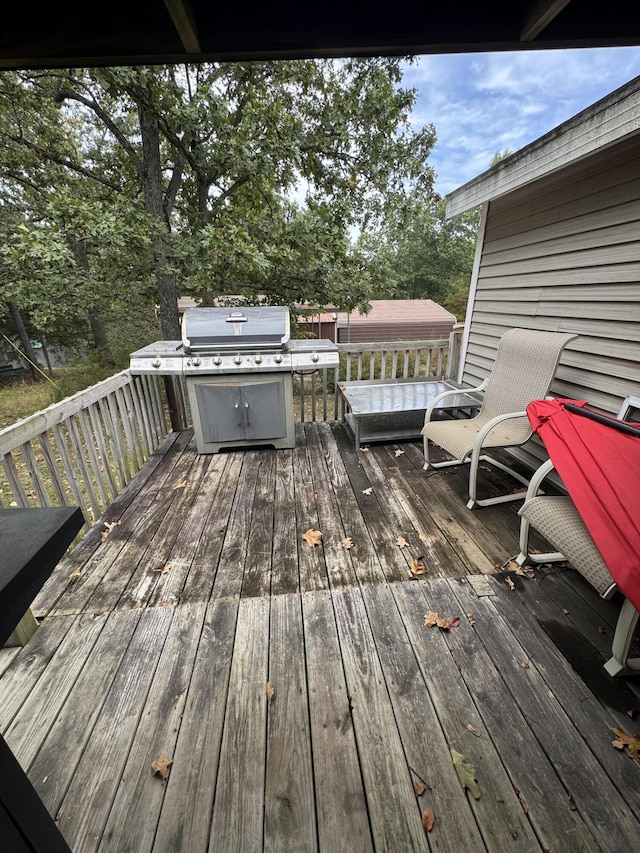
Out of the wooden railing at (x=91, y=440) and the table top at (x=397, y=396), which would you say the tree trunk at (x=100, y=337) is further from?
the table top at (x=397, y=396)

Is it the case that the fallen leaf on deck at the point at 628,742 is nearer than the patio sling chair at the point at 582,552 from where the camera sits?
Yes

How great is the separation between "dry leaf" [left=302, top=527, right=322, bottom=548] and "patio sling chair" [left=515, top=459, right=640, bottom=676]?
1.18 m

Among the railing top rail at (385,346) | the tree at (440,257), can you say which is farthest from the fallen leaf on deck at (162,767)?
the tree at (440,257)

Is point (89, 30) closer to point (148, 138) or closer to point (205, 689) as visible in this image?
point (205, 689)

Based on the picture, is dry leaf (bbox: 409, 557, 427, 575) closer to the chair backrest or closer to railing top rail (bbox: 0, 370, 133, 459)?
the chair backrest

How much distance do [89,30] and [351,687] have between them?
2444mm

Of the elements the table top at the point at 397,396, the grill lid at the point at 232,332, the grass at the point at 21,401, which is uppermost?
the grill lid at the point at 232,332

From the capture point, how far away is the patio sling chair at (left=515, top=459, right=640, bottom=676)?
4.51 feet

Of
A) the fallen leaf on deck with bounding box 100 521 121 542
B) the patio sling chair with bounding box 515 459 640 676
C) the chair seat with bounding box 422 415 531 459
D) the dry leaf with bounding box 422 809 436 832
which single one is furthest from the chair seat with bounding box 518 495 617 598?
the fallen leaf on deck with bounding box 100 521 121 542

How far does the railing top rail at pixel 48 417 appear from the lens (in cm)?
172

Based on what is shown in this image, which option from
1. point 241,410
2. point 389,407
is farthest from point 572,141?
point 241,410

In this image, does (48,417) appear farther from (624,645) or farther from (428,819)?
(624,645)

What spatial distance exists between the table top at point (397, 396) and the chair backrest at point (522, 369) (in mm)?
300

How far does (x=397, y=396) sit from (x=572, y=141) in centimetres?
229
